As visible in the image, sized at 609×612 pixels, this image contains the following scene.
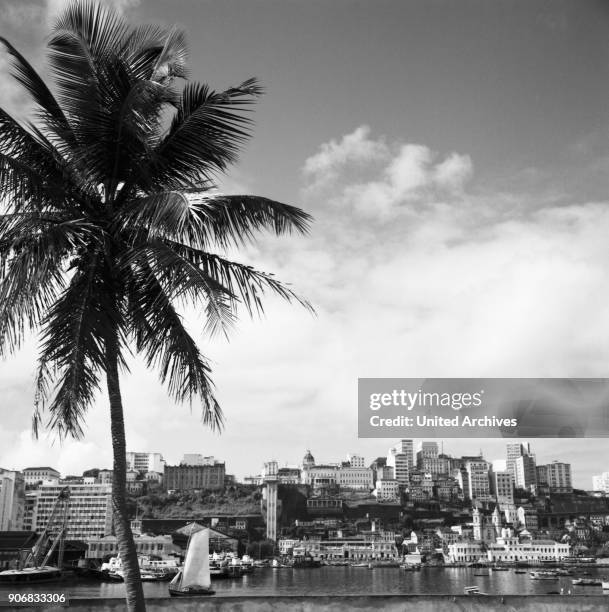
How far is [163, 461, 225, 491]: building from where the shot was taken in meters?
10.7

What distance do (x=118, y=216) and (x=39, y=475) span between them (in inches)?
395

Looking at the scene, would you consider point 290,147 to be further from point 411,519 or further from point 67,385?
point 411,519

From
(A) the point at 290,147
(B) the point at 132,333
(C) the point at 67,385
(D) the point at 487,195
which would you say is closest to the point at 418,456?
(D) the point at 487,195

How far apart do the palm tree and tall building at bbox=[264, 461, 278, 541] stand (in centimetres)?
837

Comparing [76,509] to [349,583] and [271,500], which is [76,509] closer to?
[271,500]

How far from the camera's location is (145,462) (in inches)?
391

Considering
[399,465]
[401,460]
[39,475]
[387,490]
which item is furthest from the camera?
[387,490]

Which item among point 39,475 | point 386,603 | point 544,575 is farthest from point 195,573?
point 544,575

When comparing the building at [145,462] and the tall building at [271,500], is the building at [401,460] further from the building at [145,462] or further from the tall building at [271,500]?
the building at [145,462]

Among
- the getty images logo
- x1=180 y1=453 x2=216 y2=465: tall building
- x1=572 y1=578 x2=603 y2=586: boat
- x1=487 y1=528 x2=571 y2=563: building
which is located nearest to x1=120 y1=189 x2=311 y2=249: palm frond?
the getty images logo

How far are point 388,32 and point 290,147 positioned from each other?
1.26 meters

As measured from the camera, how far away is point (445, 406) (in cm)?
672

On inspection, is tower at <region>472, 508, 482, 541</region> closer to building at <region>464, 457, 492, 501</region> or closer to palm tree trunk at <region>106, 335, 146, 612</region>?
building at <region>464, 457, 492, 501</region>

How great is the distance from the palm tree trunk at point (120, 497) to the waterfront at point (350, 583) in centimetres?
940
